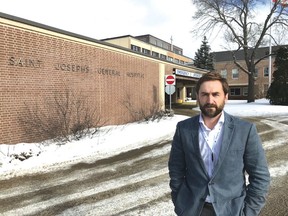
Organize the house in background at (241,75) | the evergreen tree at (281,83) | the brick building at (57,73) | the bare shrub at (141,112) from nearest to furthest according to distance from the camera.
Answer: the brick building at (57,73)
the bare shrub at (141,112)
the evergreen tree at (281,83)
the house in background at (241,75)

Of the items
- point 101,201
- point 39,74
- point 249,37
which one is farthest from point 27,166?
point 249,37

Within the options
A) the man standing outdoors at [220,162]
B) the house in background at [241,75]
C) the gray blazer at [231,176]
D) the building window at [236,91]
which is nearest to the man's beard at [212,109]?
the man standing outdoors at [220,162]

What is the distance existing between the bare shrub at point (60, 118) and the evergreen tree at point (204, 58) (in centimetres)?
4702

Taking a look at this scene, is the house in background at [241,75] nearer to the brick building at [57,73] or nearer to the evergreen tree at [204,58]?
the evergreen tree at [204,58]

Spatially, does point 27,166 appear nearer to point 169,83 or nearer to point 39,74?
point 39,74

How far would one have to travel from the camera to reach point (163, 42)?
220 ft

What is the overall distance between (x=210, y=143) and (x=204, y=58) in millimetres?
58531

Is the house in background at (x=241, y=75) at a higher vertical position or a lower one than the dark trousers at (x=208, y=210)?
higher

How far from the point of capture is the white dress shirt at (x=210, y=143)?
233 cm

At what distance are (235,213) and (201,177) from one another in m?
0.37

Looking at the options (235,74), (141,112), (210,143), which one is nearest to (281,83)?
(141,112)

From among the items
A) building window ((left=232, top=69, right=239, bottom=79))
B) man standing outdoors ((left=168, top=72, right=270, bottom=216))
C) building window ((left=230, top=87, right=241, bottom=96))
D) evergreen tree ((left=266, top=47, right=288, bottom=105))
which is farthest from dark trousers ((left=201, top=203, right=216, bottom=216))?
building window ((left=232, top=69, right=239, bottom=79))

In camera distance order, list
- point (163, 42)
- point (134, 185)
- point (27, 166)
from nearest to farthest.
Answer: point (134, 185), point (27, 166), point (163, 42)

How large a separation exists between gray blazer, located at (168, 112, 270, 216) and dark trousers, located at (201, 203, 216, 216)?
0.06m
